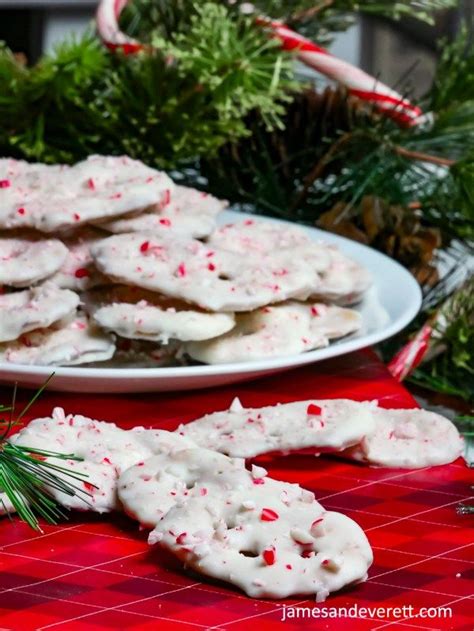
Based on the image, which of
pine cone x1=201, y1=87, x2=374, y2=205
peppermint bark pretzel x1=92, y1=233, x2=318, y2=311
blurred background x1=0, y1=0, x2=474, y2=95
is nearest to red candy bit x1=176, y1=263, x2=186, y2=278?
peppermint bark pretzel x1=92, y1=233, x2=318, y2=311

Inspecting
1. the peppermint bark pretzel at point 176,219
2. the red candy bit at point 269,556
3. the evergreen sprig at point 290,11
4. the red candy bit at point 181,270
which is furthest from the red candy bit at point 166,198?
the red candy bit at point 269,556

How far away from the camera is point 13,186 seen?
121 centimetres

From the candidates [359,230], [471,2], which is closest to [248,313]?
[359,230]

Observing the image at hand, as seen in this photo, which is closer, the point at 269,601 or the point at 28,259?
the point at 269,601

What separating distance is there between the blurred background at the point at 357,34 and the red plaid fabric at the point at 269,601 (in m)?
2.51

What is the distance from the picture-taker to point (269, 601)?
0.76 metres

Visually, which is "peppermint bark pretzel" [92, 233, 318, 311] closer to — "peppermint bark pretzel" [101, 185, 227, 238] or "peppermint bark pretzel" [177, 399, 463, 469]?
"peppermint bark pretzel" [101, 185, 227, 238]

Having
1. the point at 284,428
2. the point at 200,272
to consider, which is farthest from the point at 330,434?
the point at 200,272

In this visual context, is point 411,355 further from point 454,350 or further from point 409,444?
point 409,444

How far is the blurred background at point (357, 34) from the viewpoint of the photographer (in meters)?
3.66

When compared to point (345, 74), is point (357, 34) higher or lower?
lower

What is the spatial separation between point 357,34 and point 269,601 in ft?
11.2

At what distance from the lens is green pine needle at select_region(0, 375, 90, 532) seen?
0.84 metres

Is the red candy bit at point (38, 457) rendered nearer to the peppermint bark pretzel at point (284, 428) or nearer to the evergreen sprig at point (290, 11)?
the peppermint bark pretzel at point (284, 428)
